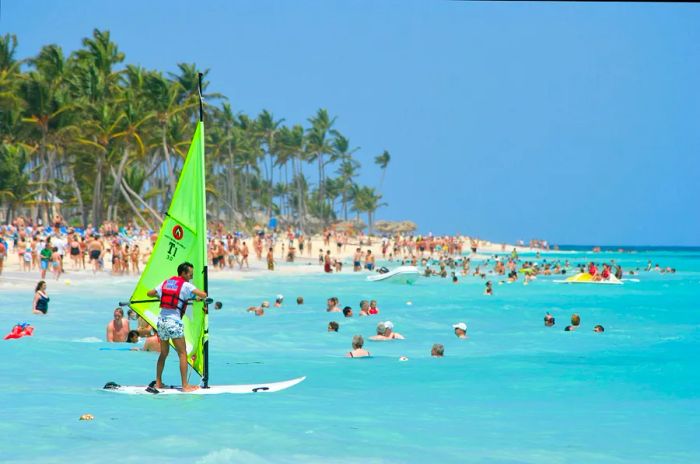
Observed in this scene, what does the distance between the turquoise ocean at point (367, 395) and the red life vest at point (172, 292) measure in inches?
60.5

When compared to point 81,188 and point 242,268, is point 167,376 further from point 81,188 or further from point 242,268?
point 81,188

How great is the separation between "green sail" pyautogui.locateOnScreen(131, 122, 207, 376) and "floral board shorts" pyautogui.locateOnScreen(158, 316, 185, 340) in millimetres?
222

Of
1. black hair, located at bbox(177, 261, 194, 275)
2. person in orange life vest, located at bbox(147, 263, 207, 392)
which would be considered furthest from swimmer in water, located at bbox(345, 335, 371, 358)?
black hair, located at bbox(177, 261, 194, 275)

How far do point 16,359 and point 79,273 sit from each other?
2194cm

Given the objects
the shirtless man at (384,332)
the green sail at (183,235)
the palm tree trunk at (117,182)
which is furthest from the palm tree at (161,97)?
the green sail at (183,235)

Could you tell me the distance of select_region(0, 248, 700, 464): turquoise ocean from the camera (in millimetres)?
10648

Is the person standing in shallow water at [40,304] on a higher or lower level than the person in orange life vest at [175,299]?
lower

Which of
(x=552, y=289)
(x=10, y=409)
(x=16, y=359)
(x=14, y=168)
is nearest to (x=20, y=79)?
(x=14, y=168)

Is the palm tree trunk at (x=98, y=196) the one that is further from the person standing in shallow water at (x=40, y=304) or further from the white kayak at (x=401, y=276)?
the person standing in shallow water at (x=40, y=304)

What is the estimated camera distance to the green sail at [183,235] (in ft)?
37.4

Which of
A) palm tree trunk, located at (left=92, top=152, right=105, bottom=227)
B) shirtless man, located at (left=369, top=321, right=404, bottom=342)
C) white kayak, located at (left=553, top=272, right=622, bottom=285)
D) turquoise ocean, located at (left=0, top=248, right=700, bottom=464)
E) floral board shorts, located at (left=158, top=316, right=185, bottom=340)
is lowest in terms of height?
turquoise ocean, located at (left=0, top=248, right=700, bottom=464)

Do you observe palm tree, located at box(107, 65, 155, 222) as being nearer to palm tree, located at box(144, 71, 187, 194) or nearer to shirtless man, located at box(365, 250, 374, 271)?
palm tree, located at box(144, 71, 187, 194)

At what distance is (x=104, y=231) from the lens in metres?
53.6

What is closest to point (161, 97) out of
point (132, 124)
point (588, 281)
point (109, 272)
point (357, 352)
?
point (132, 124)
